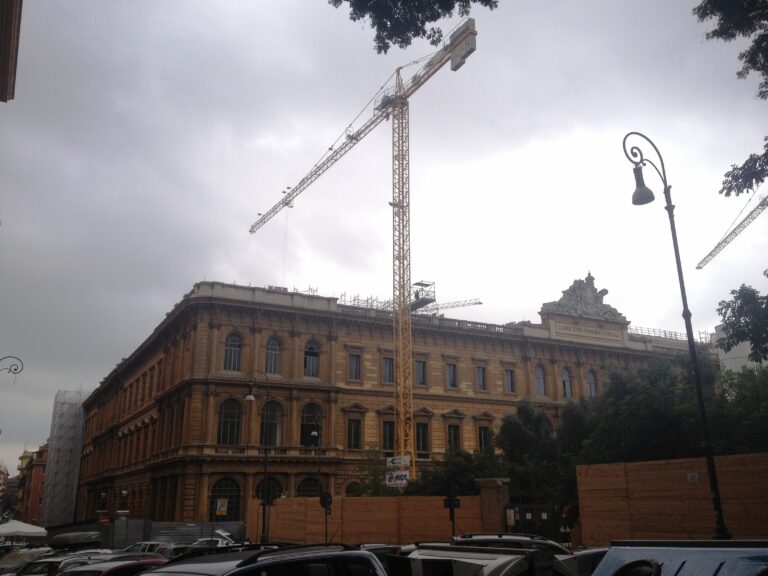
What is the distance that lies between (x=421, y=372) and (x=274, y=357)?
10.9 metres

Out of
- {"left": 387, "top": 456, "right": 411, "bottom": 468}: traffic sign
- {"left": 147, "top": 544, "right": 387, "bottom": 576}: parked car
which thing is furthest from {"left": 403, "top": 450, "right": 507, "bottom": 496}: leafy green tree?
{"left": 147, "top": 544, "right": 387, "bottom": 576}: parked car

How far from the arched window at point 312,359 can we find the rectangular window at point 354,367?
2.29 metres

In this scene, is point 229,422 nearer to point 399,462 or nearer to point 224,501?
point 224,501

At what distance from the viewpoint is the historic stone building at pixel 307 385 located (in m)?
43.8

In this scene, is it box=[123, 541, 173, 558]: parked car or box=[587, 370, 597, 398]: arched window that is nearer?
box=[123, 541, 173, 558]: parked car

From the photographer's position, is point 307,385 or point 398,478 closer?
point 398,478

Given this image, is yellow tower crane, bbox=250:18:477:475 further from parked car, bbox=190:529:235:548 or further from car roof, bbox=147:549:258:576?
car roof, bbox=147:549:258:576

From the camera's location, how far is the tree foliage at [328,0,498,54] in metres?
12.6

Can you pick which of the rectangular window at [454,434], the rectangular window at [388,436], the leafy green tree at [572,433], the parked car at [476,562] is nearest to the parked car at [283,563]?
the parked car at [476,562]

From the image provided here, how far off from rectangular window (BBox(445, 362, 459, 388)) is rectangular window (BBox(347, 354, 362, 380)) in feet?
22.9

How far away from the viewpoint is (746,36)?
16.2 m

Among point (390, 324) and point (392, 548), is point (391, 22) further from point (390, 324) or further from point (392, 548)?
point (390, 324)

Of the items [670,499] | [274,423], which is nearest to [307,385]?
[274,423]

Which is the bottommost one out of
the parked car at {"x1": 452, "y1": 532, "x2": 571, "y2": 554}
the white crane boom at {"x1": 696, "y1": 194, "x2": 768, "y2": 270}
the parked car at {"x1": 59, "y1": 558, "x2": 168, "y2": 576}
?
the parked car at {"x1": 59, "y1": 558, "x2": 168, "y2": 576}
